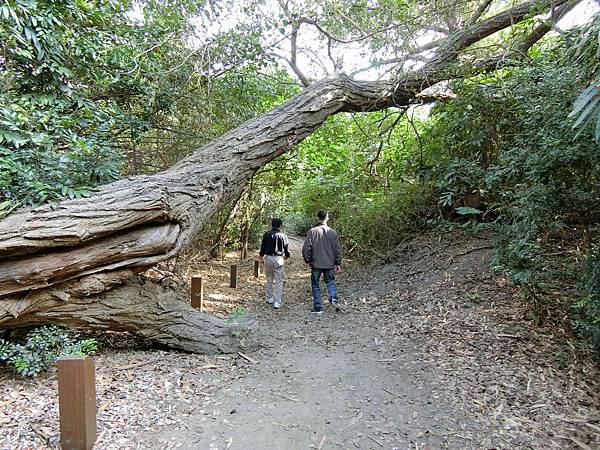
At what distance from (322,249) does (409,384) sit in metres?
3.18

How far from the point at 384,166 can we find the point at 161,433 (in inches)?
289

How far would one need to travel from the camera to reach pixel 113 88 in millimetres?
5465

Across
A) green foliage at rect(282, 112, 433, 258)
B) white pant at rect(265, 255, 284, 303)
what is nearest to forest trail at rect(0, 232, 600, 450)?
white pant at rect(265, 255, 284, 303)

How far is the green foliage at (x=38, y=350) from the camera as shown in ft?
10.5

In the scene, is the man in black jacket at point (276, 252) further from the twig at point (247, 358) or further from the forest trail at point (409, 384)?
the twig at point (247, 358)

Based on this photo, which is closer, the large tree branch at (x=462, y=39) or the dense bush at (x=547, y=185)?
the dense bush at (x=547, y=185)

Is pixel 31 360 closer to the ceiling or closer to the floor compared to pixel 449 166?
closer to the floor

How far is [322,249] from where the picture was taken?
650cm

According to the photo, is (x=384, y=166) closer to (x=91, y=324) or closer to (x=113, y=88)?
(x=113, y=88)

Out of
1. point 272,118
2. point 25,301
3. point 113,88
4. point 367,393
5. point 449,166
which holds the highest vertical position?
point 113,88

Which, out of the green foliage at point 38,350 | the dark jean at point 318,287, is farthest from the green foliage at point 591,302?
the green foliage at point 38,350

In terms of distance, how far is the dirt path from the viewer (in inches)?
110

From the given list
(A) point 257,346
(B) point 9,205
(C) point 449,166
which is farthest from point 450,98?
(B) point 9,205

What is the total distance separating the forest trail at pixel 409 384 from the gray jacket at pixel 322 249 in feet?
3.34
